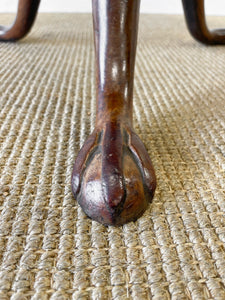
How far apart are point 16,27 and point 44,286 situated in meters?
0.71

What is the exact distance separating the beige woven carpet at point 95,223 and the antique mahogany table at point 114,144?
0.02 meters

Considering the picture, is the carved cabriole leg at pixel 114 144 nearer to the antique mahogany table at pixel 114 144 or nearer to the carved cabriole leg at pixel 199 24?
the antique mahogany table at pixel 114 144

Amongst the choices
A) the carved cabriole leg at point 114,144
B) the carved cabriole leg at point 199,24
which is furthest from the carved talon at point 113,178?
the carved cabriole leg at point 199,24

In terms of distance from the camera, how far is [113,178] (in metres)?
0.28

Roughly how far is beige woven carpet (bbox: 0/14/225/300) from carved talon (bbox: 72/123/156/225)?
0.01 m

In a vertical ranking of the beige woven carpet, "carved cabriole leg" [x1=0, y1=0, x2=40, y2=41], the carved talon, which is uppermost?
"carved cabriole leg" [x1=0, y1=0, x2=40, y2=41]

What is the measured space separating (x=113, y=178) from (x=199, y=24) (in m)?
0.63

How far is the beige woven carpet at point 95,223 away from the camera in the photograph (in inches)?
9.8

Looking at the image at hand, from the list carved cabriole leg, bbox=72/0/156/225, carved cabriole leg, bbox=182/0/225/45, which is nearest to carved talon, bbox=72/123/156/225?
carved cabriole leg, bbox=72/0/156/225

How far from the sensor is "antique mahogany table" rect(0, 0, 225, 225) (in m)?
0.28

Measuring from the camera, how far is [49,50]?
0.82 metres

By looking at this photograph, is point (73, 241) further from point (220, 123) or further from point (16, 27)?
point (16, 27)

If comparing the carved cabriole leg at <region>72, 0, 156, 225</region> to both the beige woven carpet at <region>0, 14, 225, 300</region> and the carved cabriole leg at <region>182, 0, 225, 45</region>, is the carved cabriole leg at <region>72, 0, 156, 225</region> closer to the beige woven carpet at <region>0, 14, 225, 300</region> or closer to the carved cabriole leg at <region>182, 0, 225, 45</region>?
the beige woven carpet at <region>0, 14, 225, 300</region>

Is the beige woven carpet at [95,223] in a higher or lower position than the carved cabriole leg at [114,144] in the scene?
lower
